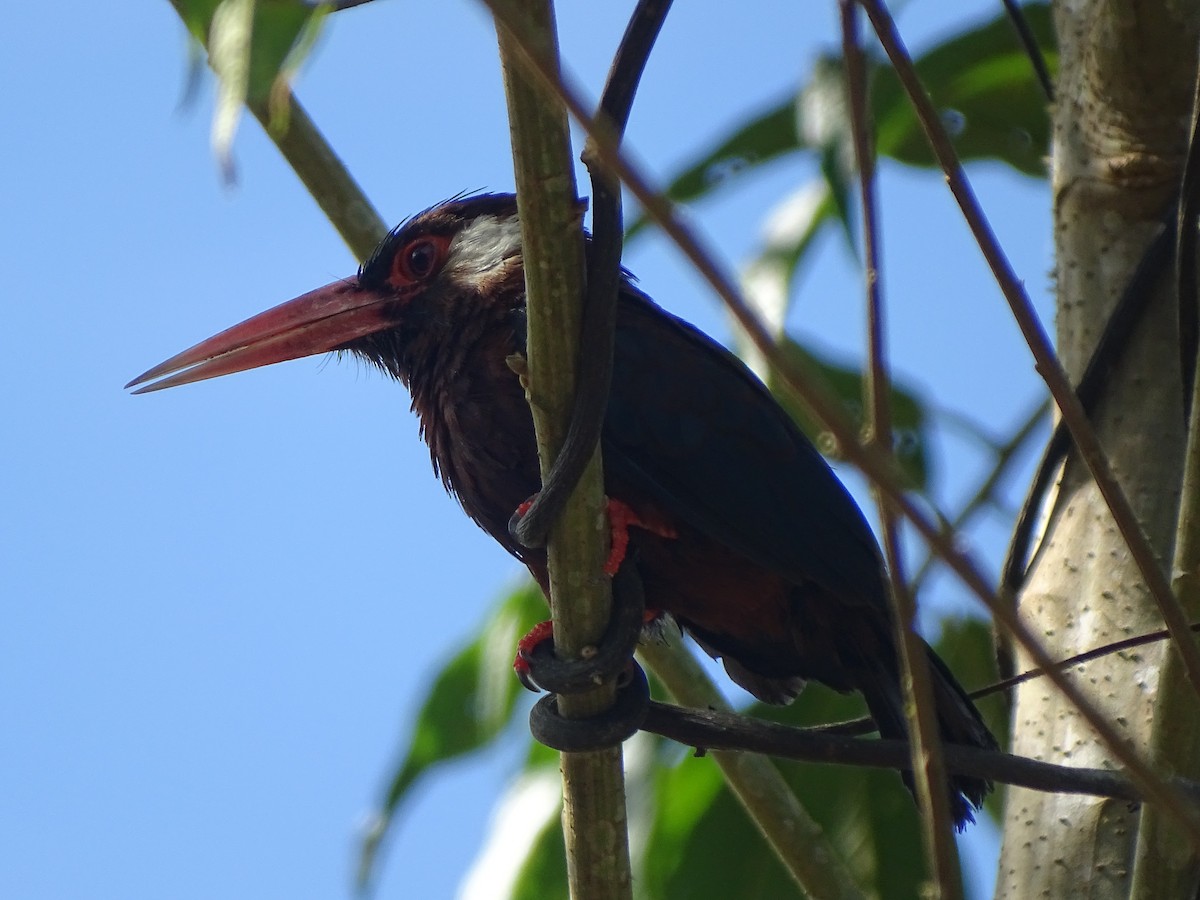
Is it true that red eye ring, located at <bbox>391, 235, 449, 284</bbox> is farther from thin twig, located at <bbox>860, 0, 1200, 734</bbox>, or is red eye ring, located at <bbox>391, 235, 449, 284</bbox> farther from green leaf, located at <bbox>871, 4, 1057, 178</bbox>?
thin twig, located at <bbox>860, 0, 1200, 734</bbox>

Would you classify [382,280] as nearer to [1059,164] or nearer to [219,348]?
[219,348]

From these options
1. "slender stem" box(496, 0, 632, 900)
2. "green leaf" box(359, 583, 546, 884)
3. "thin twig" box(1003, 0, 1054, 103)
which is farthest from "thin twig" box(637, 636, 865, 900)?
"thin twig" box(1003, 0, 1054, 103)

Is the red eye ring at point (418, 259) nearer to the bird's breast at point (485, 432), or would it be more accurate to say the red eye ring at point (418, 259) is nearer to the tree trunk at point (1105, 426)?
the bird's breast at point (485, 432)

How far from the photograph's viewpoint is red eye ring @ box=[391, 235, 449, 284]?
3.33m

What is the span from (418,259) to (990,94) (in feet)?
5.04

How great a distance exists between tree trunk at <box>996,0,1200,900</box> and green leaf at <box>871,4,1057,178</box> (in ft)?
1.86

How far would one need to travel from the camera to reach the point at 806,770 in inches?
139

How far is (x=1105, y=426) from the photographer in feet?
8.92

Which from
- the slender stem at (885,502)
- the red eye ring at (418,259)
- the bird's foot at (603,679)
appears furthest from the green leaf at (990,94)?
the slender stem at (885,502)

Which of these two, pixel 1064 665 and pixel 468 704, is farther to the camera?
pixel 468 704

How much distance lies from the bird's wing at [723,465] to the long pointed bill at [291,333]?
0.69 m

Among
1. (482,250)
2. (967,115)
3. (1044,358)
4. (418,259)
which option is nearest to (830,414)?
(1044,358)

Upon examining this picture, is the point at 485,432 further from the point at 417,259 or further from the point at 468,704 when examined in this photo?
the point at 468,704

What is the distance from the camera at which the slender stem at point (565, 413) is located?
5.19 ft
